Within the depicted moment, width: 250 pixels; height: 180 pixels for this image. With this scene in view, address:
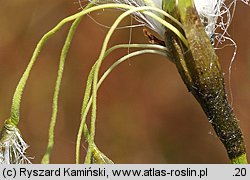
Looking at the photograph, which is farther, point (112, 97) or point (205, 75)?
point (112, 97)

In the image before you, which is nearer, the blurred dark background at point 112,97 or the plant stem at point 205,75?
the plant stem at point 205,75

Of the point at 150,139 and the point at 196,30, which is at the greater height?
the point at 196,30

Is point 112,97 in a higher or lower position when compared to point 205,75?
lower

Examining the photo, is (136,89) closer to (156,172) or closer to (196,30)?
(156,172)

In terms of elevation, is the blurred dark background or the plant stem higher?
the plant stem

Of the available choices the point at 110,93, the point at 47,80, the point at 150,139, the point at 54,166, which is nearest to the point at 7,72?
the point at 47,80

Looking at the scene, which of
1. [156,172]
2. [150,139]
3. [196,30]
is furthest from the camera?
[150,139]

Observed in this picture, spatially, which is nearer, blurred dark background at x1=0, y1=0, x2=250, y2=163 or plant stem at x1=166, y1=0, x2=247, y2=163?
plant stem at x1=166, y1=0, x2=247, y2=163

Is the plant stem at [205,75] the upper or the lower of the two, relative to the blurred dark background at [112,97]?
upper
